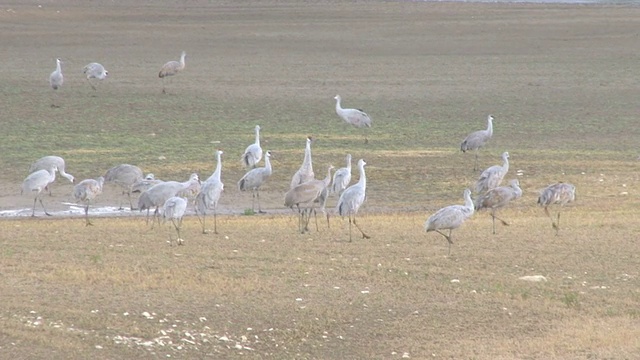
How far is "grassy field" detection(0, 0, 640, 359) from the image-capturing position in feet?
38.2

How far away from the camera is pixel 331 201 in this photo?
1991 centimetres

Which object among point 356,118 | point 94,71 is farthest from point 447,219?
point 94,71

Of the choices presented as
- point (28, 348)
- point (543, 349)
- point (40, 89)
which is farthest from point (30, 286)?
point (40, 89)

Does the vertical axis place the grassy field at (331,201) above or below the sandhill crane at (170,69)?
below

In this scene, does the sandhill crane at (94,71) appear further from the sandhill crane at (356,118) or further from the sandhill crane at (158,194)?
the sandhill crane at (158,194)

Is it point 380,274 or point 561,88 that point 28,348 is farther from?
point 561,88

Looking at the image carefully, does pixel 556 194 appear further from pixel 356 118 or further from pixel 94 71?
pixel 94 71

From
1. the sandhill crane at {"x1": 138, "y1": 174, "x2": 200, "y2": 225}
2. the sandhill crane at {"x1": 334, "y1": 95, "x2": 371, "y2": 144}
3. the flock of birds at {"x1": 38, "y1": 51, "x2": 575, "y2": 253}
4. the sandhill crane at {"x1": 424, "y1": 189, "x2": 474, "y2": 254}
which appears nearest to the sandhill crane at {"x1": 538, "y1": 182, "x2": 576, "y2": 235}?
the flock of birds at {"x1": 38, "y1": 51, "x2": 575, "y2": 253}

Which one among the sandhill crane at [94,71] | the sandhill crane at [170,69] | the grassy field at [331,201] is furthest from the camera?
the sandhill crane at [170,69]

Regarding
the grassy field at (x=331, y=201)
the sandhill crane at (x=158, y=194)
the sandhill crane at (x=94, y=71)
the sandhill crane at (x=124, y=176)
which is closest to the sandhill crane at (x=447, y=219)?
the grassy field at (x=331, y=201)

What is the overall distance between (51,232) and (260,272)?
3249mm

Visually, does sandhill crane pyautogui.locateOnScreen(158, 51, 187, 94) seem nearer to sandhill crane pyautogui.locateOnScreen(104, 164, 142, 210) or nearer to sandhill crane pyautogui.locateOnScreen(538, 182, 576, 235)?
sandhill crane pyautogui.locateOnScreen(104, 164, 142, 210)

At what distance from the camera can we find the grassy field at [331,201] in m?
11.6

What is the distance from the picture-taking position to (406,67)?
3938 centimetres
